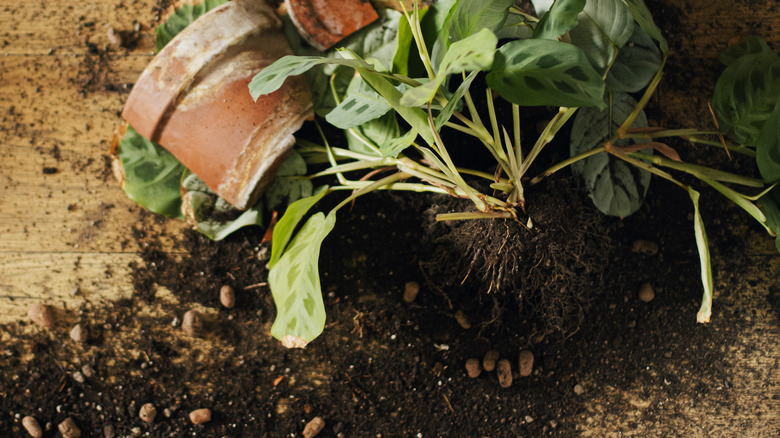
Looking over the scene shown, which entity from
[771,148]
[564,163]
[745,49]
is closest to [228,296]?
[564,163]

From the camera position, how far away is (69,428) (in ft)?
3.82

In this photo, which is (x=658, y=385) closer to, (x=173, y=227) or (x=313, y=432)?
(x=313, y=432)

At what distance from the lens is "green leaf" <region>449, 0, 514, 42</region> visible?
2.43 feet

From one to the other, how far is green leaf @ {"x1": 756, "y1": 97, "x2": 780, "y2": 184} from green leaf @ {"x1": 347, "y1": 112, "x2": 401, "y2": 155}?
610mm

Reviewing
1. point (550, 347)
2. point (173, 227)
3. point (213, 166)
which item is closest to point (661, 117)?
point (550, 347)

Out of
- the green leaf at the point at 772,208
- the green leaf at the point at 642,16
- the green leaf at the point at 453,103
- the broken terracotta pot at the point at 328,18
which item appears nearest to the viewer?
the green leaf at the point at 453,103

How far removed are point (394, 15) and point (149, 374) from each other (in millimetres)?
968

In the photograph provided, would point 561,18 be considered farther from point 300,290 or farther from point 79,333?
point 79,333

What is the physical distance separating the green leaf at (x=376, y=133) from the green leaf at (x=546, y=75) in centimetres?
30

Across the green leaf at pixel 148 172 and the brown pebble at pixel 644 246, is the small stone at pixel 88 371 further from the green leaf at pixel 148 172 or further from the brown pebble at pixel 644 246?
the brown pebble at pixel 644 246

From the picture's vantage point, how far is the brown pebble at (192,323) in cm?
115

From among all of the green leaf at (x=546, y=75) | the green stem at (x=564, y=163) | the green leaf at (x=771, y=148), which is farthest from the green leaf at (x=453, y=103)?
the green leaf at (x=771, y=148)

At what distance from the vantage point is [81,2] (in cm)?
118

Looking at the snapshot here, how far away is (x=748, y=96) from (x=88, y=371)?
1498 millimetres
